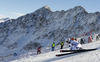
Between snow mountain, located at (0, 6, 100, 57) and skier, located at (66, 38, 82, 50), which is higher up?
snow mountain, located at (0, 6, 100, 57)

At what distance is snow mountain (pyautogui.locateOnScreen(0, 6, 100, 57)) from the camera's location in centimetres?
5350

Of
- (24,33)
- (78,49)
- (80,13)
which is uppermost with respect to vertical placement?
(80,13)

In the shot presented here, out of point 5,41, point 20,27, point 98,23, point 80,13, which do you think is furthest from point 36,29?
point 98,23

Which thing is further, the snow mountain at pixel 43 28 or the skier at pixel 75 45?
the snow mountain at pixel 43 28

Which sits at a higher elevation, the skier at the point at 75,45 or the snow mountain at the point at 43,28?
the snow mountain at the point at 43,28

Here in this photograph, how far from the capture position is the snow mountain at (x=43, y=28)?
53500 mm

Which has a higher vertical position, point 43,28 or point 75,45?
point 43,28

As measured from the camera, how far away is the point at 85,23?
179 ft

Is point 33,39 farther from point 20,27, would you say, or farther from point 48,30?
point 20,27

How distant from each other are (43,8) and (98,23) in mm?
36408

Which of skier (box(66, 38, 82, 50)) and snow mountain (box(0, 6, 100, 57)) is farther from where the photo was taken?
snow mountain (box(0, 6, 100, 57))

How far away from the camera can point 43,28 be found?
66875 mm

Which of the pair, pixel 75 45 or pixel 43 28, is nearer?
pixel 75 45

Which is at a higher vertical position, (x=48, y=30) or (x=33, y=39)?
(x=48, y=30)
